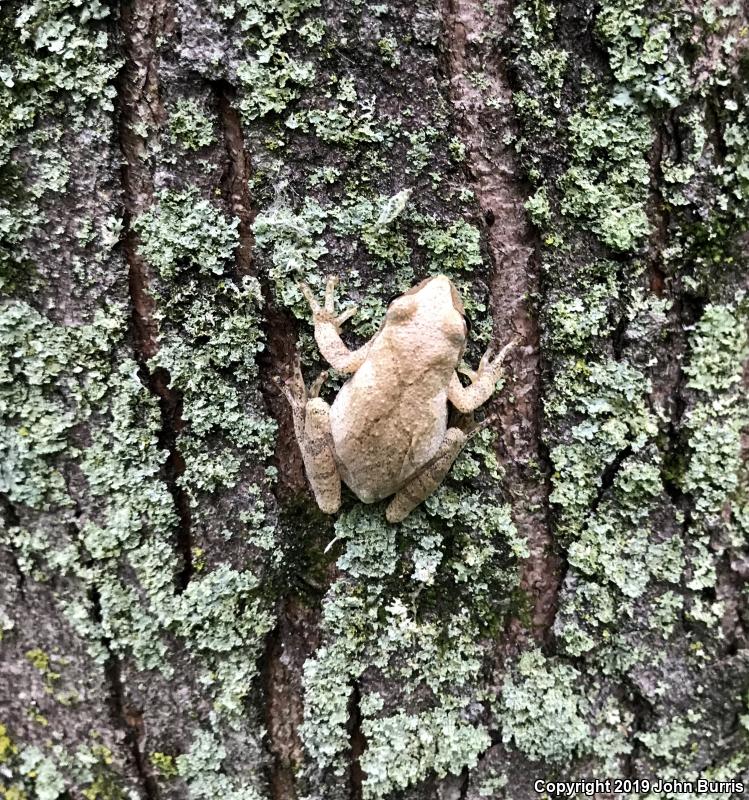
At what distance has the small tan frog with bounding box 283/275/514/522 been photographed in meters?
2.01

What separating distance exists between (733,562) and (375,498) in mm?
1273

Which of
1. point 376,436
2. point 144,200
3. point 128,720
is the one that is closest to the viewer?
point 144,200

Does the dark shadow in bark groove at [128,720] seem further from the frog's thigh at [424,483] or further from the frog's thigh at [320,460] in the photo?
the frog's thigh at [424,483]

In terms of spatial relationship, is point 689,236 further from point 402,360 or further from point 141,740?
point 141,740

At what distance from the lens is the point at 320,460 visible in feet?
6.62

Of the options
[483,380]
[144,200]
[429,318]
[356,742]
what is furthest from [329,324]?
[356,742]

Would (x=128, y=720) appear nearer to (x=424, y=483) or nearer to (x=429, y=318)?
(x=424, y=483)

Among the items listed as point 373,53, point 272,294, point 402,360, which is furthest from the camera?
point 402,360

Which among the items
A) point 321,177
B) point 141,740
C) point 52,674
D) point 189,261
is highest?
point 321,177

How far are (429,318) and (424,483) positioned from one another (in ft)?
1.91

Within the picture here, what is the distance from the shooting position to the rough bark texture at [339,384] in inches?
72.0

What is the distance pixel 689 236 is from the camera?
193cm

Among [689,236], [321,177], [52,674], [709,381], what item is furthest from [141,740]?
[689,236]

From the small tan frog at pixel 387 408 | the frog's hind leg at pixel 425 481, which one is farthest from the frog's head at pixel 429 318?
the frog's hind leg at pixel 425 481
